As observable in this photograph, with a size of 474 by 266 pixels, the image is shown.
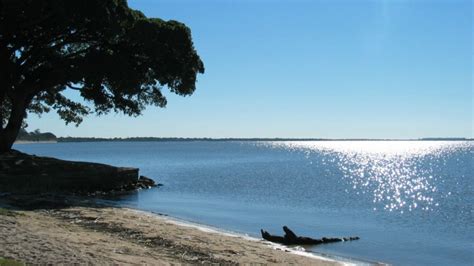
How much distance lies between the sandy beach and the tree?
14333 millimetres

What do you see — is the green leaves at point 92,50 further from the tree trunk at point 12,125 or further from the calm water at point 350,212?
the calm water at point 350,212

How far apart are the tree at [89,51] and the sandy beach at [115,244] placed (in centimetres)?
1433

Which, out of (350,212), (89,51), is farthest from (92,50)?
(350,212)

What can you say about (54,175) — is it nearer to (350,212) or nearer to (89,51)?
(89,51)

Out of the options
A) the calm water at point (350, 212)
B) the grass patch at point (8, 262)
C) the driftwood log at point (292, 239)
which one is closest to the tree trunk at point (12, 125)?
the calm water at point (350, 212)

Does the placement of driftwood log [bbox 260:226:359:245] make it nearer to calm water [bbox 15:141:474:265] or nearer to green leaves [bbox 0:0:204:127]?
calm water [bbox 15:141:474:265]

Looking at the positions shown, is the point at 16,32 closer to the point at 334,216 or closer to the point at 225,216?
the point at 225,216

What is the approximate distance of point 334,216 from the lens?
30.5 meters

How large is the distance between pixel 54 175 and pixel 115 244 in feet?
66.3

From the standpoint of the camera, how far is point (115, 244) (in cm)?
1455

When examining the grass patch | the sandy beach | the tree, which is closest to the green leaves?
the tree

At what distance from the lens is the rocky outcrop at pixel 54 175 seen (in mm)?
30484

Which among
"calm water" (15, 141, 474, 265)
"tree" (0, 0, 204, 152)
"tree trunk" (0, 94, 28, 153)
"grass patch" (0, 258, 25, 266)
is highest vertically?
"tree" (0, 0, 204, 152)

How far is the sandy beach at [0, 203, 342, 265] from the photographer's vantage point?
11414 mm
